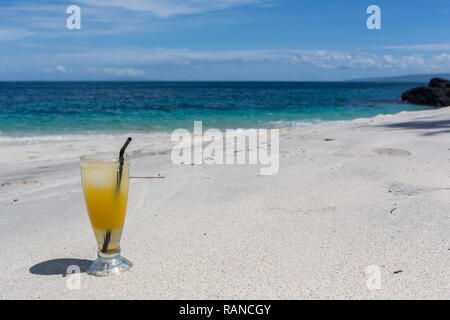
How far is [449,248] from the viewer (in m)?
2.53

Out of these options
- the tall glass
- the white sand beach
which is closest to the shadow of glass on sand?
the white sand beach

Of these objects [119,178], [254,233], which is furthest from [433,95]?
[119,178]

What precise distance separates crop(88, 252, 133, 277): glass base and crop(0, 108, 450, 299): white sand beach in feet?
0.14

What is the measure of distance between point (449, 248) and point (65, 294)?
7.13ft

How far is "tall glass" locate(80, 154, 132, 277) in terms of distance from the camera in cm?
212

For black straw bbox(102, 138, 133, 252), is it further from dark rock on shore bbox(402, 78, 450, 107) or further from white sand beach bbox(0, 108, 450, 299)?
dark rock on shore bbox(402, 78, 450, 107)

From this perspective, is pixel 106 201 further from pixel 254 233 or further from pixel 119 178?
pixel 254 233

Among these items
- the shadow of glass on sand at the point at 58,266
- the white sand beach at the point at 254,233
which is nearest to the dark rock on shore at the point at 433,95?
the white sand beach at the point at 254,233

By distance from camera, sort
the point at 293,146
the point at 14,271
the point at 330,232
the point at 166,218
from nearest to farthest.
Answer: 1. the point at 14,271
2. the point at 330,232
3. the point at 166,218
4. the point at 293,146

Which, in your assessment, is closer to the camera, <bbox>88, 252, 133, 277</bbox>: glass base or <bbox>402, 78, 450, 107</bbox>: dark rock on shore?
<bbox>88, 252, 133, 277</bbox>: glass base

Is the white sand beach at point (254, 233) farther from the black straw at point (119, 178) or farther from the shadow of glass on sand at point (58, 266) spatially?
the black straw at point (119, 178)

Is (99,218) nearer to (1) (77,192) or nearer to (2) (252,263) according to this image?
(2) (252,263)
